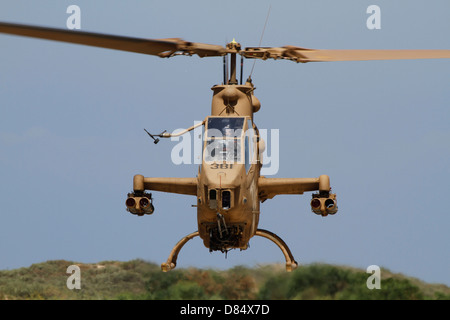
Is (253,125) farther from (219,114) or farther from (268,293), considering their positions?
(268,293)

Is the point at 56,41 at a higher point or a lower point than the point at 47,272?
higher

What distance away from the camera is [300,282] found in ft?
86.4

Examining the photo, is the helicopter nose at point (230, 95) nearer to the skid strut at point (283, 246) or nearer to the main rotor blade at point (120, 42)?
the main rotor blade at point (120, 42)

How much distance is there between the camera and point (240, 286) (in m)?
26.5

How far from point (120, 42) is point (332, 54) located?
19.0ft

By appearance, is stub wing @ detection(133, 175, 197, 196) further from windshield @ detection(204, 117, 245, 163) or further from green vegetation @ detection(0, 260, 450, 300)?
windshield @ detection(204, 117, 245, 163)

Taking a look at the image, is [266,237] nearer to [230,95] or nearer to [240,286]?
[240,286]

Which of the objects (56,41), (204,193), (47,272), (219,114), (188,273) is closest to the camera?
(56,41)

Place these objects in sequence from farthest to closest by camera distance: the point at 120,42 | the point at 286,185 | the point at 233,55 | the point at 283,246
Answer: the point at 283,246 < the point at 233,55 < the point at 286,185 < the point at 120,42

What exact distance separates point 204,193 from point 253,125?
3.36 meters

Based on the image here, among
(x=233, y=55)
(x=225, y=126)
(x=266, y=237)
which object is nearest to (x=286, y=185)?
(x=266, y=237)

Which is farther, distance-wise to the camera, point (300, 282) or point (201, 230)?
point (300, 282)

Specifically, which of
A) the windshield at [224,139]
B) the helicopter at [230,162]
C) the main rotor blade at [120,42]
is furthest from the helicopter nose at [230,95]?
the windshield at [224,139]
